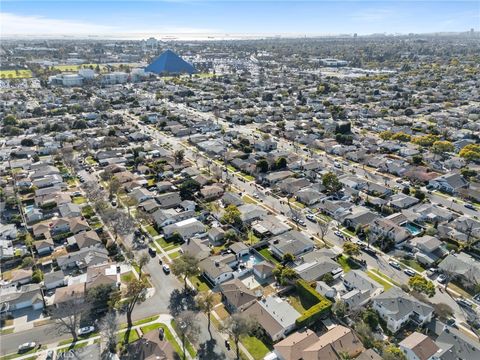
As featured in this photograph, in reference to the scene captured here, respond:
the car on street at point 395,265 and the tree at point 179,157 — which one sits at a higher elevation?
the tree at point 179,157

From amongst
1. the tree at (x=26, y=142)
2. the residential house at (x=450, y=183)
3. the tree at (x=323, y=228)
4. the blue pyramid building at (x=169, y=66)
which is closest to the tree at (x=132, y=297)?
the tree at (x=323, y=228)

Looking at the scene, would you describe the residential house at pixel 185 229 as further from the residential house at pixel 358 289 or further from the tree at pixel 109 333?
the residential house at pixel 358 289

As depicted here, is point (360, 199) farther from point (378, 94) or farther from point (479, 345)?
point (378, 94)

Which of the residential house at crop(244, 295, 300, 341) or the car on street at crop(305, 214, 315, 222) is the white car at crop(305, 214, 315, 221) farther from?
the residential house at crop(244, 295, 300, 341)

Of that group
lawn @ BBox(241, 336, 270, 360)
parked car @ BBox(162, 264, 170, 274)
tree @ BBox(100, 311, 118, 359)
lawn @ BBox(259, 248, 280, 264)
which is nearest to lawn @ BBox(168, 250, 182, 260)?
parked car @ BBox(162, 264, 170, 274)

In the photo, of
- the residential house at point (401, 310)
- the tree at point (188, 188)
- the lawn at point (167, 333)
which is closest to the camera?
the lawn at point (167, 333)

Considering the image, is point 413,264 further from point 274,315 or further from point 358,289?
point 274,315

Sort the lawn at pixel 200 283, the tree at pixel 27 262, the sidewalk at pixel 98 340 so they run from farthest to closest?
the tree at pixel 27 262, the lawn at pixel 200 283, the sidewalk at pixel 98 340
